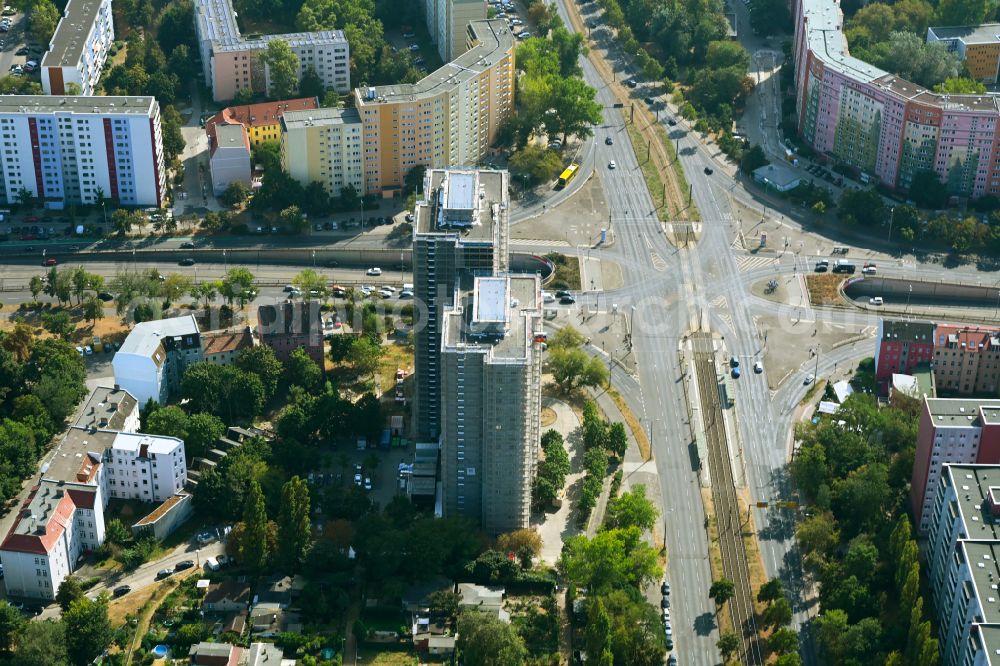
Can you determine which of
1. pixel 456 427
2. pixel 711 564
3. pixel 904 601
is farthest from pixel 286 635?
pixel 904 601

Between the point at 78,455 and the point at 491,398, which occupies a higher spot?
the point at 491,398

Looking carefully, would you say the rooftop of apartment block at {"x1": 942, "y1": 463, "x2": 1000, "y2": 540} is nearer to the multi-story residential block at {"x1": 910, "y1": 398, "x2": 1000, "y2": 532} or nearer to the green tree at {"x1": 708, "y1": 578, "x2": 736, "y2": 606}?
the multi-story residential block at {"x1": 910, "y1": 398, "x2": 1000, "y2": 532}

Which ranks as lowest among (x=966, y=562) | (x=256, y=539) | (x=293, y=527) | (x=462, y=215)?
(x=256, y=539)

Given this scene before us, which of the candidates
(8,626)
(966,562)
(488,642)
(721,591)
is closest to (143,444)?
(8,626)

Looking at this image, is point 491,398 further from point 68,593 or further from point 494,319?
point 68,593

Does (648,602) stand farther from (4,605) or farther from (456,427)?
(4,605)

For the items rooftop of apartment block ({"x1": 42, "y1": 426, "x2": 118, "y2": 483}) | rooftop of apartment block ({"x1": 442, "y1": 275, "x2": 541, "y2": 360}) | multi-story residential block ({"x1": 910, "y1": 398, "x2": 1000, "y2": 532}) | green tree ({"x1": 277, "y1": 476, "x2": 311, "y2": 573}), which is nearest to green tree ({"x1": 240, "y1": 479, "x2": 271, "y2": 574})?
green tree ({"x1": 277, "y1": 476, "x2": 311, "y2": 573})
